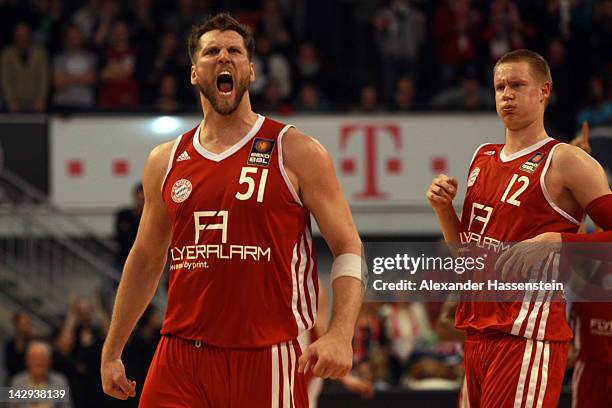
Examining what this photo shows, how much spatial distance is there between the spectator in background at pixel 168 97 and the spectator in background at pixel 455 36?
3.67 m

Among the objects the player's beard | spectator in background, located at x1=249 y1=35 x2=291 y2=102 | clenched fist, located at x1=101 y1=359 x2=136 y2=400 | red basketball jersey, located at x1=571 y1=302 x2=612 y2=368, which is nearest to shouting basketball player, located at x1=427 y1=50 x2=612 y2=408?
red basketball jersey, located at x1=571 y1=302 x2=612 y2=368

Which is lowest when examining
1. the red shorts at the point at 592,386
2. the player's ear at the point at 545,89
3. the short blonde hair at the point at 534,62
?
the red shorts at the point at 592,386

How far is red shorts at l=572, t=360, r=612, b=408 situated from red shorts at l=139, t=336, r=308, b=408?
2.09 metres

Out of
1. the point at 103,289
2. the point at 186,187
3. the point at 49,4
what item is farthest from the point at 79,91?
the point at 186,187

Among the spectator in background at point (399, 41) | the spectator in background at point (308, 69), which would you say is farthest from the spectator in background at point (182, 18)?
the spectator in background at point (399, 41)

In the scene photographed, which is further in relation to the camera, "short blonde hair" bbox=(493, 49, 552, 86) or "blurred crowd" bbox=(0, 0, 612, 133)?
"blurred crowd" bbox=(0, 0, 612, 133)

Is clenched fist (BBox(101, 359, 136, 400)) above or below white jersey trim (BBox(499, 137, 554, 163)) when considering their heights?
below

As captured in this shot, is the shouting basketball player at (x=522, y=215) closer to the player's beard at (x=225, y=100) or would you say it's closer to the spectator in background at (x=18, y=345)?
the player's beard at (x=225, y=100)

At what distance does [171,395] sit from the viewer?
5.04 metres

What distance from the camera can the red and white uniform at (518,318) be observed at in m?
5.75

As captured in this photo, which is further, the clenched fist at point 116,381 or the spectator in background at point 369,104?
the spectator in background at point 369,104

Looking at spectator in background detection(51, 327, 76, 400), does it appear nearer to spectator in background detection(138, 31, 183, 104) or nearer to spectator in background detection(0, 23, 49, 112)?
spectator in background detection(0, 23, 49, 112)

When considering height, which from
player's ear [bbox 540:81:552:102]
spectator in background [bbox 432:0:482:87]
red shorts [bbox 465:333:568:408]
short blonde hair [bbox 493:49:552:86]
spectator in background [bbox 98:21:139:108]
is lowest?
red shorts [bbox 465:333:568:408]

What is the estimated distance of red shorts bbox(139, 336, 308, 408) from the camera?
5.02 m
